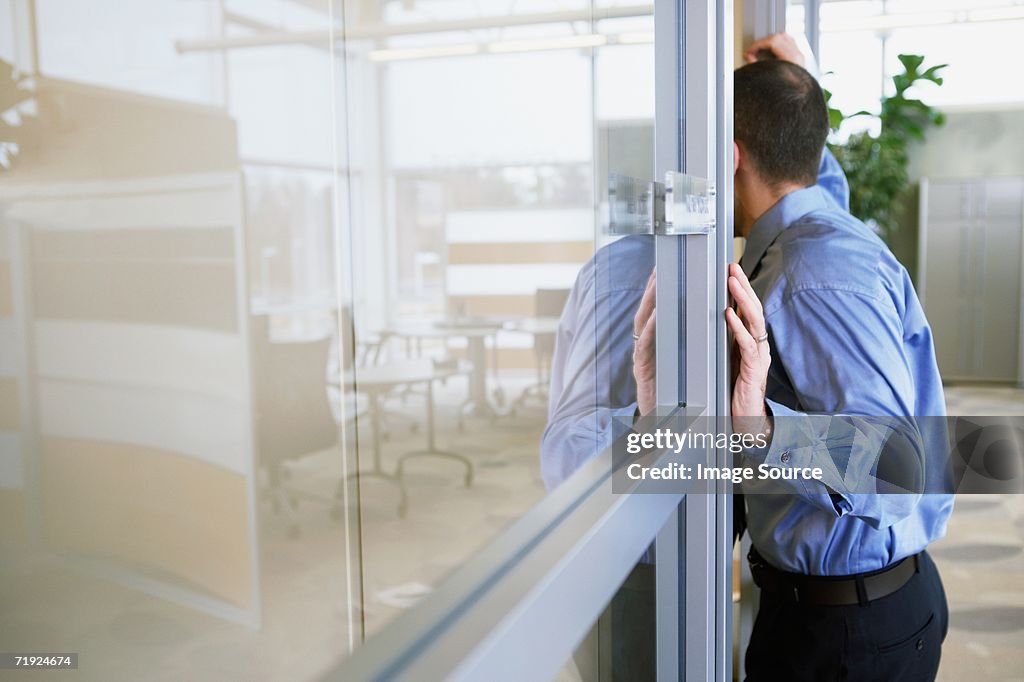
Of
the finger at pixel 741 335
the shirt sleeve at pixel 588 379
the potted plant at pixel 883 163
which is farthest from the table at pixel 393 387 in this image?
the potted plant at pixel 883 163

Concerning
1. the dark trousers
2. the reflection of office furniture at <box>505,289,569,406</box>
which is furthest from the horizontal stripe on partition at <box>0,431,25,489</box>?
the dark trousers

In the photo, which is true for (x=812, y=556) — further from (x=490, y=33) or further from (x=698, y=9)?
(x=490, y=33)

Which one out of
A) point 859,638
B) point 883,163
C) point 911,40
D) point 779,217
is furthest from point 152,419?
point 883,163

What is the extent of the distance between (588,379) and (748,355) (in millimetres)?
380

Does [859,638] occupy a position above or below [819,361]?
below

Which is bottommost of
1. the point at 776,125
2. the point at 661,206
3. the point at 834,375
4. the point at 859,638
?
the point at 859,638

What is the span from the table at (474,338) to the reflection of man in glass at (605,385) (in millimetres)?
156

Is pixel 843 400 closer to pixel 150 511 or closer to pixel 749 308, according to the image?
pixel 749 308

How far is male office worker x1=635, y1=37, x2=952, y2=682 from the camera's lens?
1.19 metres

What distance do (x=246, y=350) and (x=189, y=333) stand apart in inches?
1.1

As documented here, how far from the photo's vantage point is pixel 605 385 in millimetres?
895

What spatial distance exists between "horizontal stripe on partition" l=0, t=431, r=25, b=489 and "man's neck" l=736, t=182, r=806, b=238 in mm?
1263

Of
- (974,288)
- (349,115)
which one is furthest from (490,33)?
(974,288)

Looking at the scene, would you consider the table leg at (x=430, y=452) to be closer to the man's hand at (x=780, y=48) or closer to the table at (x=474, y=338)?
the table at (x=474, y=338)
